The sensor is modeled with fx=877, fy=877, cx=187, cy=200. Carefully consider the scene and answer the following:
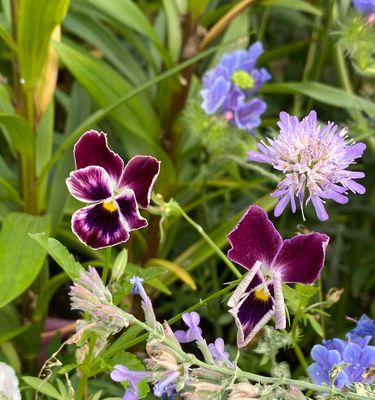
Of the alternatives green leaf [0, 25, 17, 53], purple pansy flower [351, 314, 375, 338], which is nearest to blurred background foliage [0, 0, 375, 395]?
green leaf [0, 25, 17, 53]

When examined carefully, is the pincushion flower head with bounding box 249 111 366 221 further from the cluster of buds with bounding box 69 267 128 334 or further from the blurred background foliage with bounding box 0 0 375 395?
the blurred background foliage with bounding box 0 0 375 395

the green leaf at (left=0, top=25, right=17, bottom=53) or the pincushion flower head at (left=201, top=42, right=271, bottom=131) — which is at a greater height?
the green leaf at (left=0, top=25, right=17, bottom=53)

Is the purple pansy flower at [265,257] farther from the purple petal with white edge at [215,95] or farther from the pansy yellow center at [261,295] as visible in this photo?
the purple petal with white edge at [215,95]

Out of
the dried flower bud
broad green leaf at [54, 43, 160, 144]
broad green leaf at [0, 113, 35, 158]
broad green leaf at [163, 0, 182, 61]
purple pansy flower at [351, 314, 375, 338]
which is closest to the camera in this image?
the dried flower bud

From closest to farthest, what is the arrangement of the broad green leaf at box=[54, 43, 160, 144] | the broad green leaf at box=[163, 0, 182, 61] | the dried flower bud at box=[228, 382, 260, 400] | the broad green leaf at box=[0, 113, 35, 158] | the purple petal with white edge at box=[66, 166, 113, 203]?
the dried flower bud at box=[228, 382, 260, 400] < the purple petal with white edge at box=[66, 166, 113, 203] < the broad green leaf at box=[0, 113, 35, 158] < the broad green leaf at box=[54, 43, 160, 144] < the broad green leaf at box=[163, 0, 182, 61]

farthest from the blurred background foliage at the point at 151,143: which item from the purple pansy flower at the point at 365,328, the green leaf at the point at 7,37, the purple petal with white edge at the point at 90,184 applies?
the purple petal with white edge at the point at 90,184

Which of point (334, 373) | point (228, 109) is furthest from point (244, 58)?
point (334, 373)
